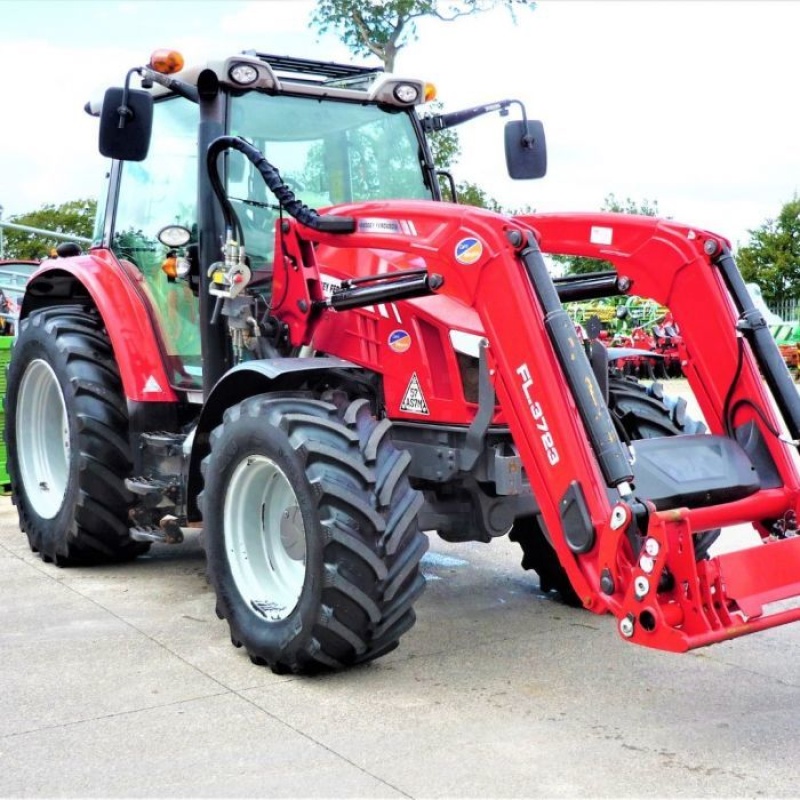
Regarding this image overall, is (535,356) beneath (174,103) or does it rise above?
beneath

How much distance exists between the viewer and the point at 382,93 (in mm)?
5809

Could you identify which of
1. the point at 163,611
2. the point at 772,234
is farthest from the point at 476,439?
the point at 772,234

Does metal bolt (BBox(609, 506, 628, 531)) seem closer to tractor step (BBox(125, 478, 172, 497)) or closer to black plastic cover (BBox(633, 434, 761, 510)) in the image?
black plastic cover (BBox(633, 434, 761, 510))

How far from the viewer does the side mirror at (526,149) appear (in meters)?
5.81

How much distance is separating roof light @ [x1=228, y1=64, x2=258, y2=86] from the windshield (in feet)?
0.35

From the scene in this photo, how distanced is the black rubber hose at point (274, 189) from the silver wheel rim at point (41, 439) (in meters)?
2.24

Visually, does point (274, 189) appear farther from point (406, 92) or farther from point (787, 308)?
point (787, 308)

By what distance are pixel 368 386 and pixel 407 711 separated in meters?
1.41

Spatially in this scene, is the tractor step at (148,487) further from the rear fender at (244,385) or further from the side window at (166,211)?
the side window at (166,211)

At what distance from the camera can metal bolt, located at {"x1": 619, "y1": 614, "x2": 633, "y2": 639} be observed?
3.60 meters

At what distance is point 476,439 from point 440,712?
41.9 inches

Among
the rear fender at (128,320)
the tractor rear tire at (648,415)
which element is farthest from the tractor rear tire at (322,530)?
the rear fender at (128,320)

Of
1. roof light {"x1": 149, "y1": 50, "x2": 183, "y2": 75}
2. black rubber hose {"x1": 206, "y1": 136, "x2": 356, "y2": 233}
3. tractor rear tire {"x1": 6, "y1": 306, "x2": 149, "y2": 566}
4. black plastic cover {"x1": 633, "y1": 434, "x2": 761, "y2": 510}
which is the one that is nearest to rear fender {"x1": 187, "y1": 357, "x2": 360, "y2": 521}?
black rubber hose {"x1": 206, "y1": 136, "x2": 356, "y2": 233}

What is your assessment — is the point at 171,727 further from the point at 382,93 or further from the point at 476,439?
the point at 382,93
